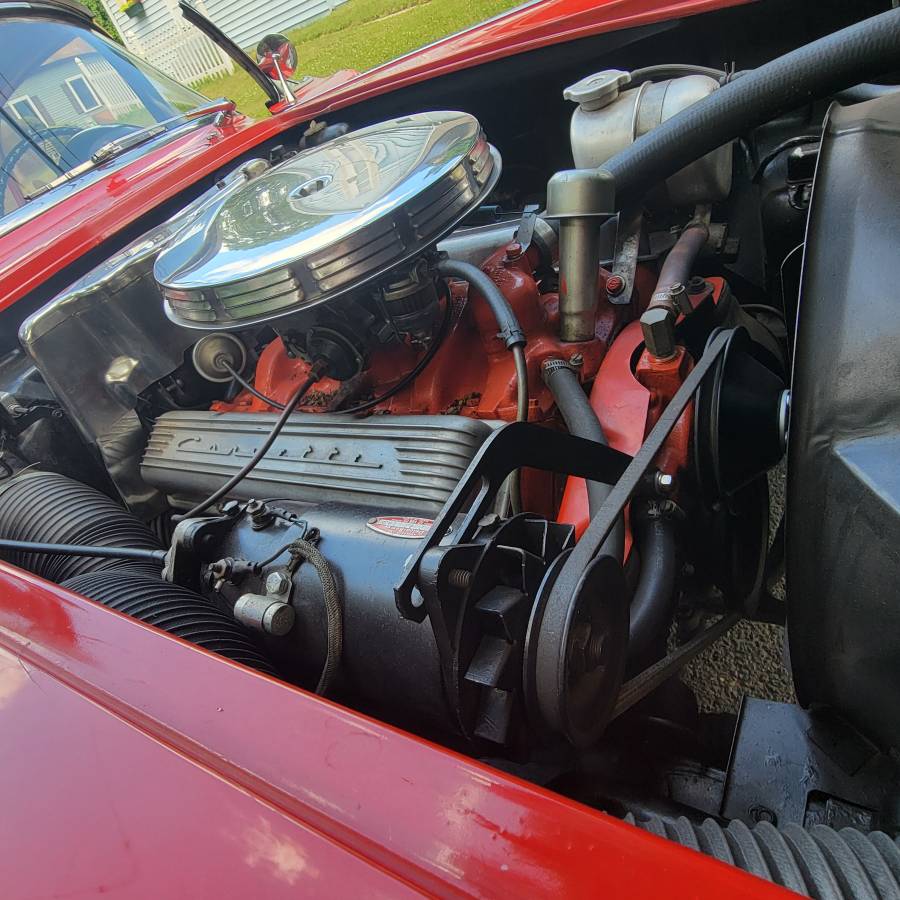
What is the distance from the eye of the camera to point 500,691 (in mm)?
681

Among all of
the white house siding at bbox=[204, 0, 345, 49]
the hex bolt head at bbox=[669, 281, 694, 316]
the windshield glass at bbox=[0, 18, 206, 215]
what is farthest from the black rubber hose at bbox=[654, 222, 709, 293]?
the white house siding at bbox=[204, 0, 345, 49]

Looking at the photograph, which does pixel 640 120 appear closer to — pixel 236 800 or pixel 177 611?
pixel 177 611

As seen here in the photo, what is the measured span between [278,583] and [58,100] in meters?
2.05

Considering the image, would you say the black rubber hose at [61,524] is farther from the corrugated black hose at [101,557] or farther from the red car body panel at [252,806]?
the red car body panel at [252,806]

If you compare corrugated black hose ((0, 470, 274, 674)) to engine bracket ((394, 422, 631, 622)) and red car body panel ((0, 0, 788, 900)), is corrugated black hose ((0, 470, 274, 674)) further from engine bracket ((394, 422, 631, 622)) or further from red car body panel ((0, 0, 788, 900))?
engine bracket ((394, 422, 631, 622))

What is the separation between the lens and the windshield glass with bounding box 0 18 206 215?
1.98 m

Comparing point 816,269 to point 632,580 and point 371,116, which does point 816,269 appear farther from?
point 371,116

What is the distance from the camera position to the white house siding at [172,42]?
10867mm

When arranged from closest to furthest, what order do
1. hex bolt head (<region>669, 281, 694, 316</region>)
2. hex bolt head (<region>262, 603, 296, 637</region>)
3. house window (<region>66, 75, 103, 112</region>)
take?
1. hex bolt head (<region>262, 603, 296, 637</region>)
2. hex bolt head (<region>669, 281, 694, 316</region>)
3. house window (<region>66, 75, 103, 112</region>)

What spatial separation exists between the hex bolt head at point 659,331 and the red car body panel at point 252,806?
77cm

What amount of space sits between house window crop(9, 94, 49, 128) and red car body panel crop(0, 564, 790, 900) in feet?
6.43

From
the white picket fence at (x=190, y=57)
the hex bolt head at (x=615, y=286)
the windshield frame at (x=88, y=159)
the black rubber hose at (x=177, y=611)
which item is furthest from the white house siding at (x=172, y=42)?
the black rubber hose at (x=177, y=611)

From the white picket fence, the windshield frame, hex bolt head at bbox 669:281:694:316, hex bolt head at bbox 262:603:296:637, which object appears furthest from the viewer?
the white picket fence

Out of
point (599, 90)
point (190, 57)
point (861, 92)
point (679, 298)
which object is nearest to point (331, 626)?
point (679, 298)
